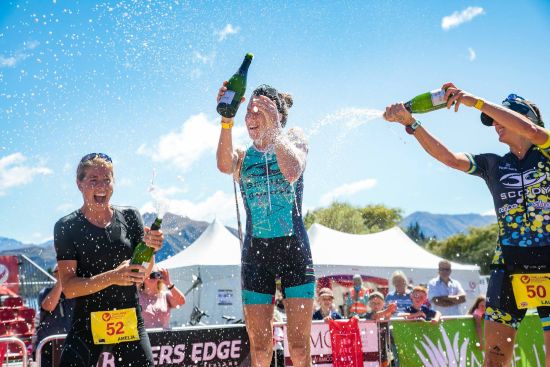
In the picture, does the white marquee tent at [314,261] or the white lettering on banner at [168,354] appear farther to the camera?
the white marquee tent at [314,261]

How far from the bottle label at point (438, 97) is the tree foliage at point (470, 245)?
74.3 meters

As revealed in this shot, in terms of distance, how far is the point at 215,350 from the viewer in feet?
17.5

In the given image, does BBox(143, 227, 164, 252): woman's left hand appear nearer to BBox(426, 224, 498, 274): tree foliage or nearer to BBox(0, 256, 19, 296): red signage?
BBox(0, 256, 19, 296): red signage

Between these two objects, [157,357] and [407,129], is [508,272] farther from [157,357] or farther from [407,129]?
[157,357]

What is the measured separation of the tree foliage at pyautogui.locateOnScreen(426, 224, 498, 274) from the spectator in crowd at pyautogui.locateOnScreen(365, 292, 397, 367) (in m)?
70.2

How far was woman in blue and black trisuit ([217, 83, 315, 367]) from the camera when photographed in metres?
3.48

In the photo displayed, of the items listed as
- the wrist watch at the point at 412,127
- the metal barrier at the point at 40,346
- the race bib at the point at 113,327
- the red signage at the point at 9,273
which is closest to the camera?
the race bib at the point at 113,327

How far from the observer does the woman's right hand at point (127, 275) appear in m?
2.88

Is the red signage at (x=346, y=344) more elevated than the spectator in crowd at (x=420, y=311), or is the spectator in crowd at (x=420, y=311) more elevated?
the spectator in crowd at (x=420, y=311)

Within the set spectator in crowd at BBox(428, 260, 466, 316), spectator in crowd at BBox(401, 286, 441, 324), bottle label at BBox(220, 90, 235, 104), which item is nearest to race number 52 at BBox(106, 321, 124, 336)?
bottle label at BBox(220, 90, 235, 104)

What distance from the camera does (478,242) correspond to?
78.8 meters

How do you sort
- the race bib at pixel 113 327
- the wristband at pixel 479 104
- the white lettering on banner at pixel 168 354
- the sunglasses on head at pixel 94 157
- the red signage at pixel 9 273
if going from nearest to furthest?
1. the race bib at pixel 113 327
2. the sunglasses on head at pixel 94 157
3. the wristband at pixel 479 104
4. the white lettering on banner at pixel 168 354
5. the red signage at pixel 9 273

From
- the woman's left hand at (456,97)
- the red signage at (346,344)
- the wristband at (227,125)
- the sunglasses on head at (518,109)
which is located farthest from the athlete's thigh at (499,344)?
the red signage at (346,344)

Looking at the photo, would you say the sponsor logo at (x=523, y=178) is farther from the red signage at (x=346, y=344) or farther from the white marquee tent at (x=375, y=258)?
the white marquee tent at (x=375, y=258)
